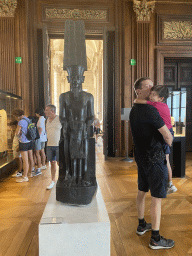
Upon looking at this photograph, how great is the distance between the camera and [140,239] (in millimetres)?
2496

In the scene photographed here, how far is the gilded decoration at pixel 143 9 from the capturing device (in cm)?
723

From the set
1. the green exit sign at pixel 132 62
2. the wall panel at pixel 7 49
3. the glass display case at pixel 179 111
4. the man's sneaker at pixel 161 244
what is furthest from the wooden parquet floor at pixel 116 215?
the green exit sign at pixel 132 62

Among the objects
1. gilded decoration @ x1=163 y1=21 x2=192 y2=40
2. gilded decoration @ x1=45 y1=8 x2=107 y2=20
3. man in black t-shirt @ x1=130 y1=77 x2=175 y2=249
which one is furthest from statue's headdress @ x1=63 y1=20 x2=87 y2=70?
gilded decoration @ x1=163 y1=21 x2=192 y2=40

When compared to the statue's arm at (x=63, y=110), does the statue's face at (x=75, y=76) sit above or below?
above

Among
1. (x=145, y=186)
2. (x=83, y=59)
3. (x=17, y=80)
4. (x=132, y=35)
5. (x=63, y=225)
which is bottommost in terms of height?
(x=63, y=225)

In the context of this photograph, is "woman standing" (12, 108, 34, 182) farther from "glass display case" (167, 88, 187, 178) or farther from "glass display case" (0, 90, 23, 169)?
"glass display case" (167, 88, 187, 178)

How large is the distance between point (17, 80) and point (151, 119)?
19.8 feet

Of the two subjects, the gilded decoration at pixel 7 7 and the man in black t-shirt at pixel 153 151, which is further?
the gilded decoration at pixel 7 7

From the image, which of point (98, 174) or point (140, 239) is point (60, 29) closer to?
point (98, 174)

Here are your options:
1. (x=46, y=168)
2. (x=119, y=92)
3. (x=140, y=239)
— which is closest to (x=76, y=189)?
(x=140, y=239)

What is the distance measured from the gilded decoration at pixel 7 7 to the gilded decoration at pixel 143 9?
3.83 metres

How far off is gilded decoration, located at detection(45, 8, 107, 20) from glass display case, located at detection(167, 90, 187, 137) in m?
3.62

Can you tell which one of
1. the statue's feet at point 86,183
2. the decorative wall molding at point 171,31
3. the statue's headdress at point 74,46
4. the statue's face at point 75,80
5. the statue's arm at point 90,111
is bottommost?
the statue's feet at point 86,183

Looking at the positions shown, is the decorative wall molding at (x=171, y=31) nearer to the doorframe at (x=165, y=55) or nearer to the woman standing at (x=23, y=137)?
the doorframe at (x=165, y=55)
